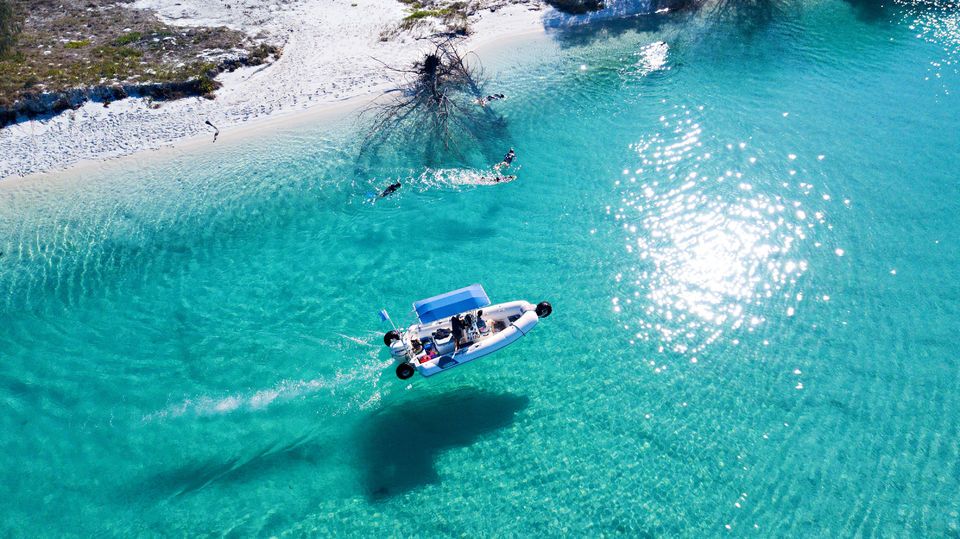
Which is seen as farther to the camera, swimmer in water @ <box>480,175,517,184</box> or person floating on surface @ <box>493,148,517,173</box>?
person floating on surface @ <box>493,148,517,173</box>

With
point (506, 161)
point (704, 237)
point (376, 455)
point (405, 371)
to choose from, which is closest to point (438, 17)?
point (506, 161)

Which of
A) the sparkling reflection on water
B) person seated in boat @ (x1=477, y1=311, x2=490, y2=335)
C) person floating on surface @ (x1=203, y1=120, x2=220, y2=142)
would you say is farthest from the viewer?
person floating on surface @ (x1=203, y1=120, x2=220, y2=142)

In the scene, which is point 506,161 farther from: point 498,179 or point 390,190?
point 390,190

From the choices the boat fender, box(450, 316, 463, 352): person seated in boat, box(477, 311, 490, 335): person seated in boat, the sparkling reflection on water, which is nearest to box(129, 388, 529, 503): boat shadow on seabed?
the boat fender

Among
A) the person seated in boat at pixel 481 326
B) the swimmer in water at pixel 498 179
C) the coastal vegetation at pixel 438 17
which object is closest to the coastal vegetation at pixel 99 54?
the coastal vegetation at pixel 438 17

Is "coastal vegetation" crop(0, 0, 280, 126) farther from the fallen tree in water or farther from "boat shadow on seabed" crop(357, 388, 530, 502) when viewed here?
"boat shadow on seabed" crop(357, 388, 530, 502)

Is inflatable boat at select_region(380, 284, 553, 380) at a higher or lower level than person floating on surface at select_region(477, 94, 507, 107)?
lower

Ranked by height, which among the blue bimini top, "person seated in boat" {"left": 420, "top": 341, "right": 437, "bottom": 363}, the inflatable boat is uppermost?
the blue bimini top
